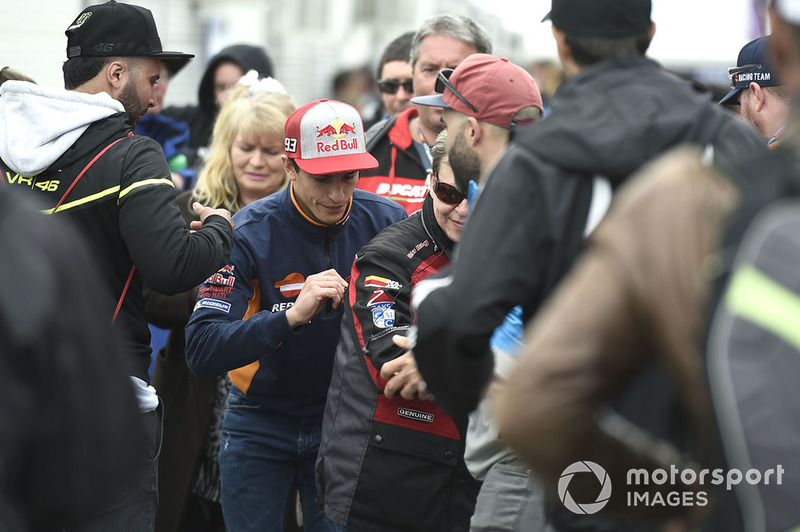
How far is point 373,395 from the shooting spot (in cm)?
326

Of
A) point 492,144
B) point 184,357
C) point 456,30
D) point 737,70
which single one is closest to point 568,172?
point 492,144

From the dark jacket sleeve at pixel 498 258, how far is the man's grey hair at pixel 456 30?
3331 mm

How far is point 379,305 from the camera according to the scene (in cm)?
328

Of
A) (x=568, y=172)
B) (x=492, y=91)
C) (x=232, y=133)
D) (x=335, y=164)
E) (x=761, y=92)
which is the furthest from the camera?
(x=232, y=133)

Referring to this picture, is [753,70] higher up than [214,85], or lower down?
higher up

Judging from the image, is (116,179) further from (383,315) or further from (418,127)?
(418,127)

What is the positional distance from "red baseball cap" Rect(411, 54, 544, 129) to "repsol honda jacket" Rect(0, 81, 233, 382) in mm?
1043

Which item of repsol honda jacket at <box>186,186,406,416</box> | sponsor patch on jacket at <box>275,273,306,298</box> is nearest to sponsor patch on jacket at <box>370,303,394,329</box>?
repsol honda jacket at <box>186,186,406,416</box>

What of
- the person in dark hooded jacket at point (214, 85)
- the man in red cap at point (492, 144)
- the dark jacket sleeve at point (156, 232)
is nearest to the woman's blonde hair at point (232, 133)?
the dark jacket sleeve at point (156, 232)

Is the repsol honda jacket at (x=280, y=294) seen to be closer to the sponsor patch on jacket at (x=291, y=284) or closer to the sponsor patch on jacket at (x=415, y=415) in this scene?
the sponsor patch on jacket at (x=291, y=284)

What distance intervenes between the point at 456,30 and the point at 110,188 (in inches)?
106

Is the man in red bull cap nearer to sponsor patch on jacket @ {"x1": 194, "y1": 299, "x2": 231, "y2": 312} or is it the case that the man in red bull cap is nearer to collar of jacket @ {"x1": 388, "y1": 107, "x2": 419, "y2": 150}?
sponsor patch on jacket @ {"x1": 194, "y1": 299, "x2": 231, "y2": 312}

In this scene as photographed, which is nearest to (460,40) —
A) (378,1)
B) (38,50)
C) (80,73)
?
(80,73)

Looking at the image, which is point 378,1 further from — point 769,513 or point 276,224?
point 769,513
